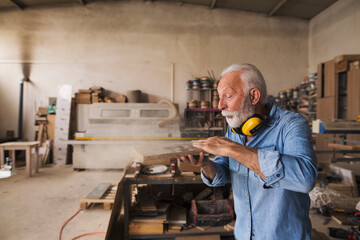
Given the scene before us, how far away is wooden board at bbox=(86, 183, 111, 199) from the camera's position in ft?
10.7

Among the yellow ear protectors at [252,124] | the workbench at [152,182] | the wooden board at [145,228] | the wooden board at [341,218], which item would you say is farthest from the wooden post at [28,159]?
the wooden board at [341,218]

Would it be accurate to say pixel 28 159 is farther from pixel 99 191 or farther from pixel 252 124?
pixel 252 124

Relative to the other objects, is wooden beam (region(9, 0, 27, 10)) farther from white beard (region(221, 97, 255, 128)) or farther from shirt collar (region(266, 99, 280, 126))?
shirt collar (region(266, 99, 280, 126))

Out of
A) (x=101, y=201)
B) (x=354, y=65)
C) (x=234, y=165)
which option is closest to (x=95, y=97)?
(x=101, y=201)

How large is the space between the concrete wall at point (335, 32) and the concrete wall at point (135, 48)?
1.11 feet

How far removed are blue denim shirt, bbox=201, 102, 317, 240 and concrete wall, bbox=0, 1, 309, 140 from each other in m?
5.76

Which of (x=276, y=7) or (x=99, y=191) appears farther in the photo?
(x=276, y=7)

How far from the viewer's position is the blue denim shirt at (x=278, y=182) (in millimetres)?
815

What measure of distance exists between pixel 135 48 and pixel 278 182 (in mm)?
6718

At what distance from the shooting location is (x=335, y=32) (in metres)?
5.90

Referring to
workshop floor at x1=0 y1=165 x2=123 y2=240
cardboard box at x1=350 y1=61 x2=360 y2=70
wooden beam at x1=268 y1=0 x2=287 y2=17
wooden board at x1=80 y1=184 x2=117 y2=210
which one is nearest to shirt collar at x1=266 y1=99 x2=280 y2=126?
workshop floor at x1=0 y1=165 x2=123 y2=240

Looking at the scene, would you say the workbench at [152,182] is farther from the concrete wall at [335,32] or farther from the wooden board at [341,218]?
the concrete wall at [335,32]

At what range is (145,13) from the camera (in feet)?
22.3

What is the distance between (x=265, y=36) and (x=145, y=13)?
4.14 m
